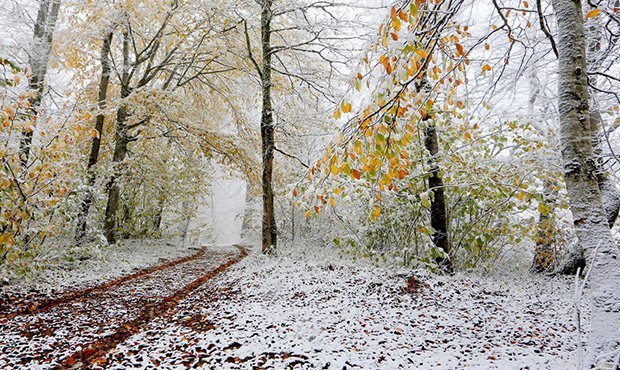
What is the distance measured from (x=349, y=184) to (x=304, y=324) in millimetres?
2874

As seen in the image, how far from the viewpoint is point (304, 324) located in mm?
3938

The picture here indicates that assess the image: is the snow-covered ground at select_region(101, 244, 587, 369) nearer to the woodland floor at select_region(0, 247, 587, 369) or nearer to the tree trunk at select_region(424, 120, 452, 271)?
the woodland floor at select_region(0, 247, 587, 369)

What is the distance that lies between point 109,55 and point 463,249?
36.5 feet

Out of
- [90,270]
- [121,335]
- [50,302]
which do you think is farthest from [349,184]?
[90,270]

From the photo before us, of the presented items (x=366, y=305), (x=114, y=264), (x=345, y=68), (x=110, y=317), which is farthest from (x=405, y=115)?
(x=114, y=264)

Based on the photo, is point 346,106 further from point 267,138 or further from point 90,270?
point 90,270

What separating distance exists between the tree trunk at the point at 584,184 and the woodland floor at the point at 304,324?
2.73ft

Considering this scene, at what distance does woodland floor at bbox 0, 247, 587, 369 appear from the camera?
123 inches

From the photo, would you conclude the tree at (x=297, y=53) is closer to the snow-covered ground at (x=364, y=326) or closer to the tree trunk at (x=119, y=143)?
the snow-covered ground at (x=364, y=326)

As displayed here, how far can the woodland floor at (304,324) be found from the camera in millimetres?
3125

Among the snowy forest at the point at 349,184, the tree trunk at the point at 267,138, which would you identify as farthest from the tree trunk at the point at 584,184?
the tree trunk at the point at 267,138

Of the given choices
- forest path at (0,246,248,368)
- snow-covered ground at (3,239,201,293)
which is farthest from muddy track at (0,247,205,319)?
snow-covered ground at (3,239,201,293)

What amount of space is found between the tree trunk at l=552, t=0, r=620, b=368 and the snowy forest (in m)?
0.01

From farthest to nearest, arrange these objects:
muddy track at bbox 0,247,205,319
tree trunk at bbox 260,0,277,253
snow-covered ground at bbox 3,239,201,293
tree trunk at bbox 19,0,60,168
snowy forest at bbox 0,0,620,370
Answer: tree trunk at bbox 260,0,277,253, tree trunk at bbox 19,0,60,168, snow-covered ground at bbox 3,239,201,293, muddy track at bbox 0,247,205,319, snowy forest at bbox 0,0,620,370
